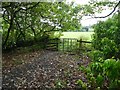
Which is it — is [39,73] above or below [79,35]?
below

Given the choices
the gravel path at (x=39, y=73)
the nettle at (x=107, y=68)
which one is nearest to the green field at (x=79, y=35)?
the gravel path at (x=39, y=73)

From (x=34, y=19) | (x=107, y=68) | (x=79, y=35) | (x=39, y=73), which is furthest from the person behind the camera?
(x=34, y=19)

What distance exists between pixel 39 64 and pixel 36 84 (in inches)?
46.2

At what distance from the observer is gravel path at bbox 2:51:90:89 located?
2623 mm

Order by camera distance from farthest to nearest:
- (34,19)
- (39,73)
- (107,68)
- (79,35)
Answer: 1. (34,19)
2. (79,35)
3. (39,73)
4. (107,68)

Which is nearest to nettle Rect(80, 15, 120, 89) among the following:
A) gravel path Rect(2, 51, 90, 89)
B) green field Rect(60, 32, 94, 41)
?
gravel path Rect(2, 51, 90, 89)

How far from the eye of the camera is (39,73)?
10.3 feet

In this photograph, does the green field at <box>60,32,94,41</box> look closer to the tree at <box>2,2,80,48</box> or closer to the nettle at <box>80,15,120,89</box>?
the tree at <box>2,2,80,48</box>

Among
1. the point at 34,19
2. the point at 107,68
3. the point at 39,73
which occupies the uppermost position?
the point at 34,19

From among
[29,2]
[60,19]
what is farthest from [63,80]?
[60,19]

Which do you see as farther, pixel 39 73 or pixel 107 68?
pixel 39 73

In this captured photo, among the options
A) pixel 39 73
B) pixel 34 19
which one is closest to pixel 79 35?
pixel 34 19

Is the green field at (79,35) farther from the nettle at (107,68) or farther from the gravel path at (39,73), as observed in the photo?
the nettle at (107,68)

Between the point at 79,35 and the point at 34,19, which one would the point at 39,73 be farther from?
the point at 34,19
